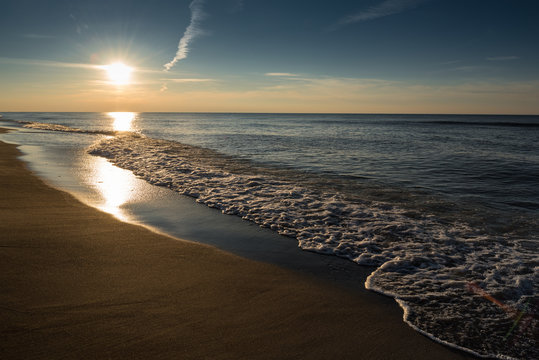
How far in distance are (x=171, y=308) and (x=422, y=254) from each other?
440cm

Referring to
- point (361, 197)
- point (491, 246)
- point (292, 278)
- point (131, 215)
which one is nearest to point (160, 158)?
point (131, 215)

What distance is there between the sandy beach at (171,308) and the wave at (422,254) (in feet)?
1.57

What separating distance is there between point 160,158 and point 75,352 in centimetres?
1448

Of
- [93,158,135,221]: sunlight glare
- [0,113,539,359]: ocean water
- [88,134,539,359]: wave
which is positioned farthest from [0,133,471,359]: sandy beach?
[93,158,135,221]: sunlight glare

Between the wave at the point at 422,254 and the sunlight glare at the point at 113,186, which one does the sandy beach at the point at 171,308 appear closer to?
the wave at the point at 422,254

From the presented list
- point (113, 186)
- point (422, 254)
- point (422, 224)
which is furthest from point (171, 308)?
point (113, 186)

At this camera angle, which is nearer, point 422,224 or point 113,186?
point 422,224

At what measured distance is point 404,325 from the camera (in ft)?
11.6

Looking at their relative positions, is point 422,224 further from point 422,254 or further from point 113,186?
point 113,186

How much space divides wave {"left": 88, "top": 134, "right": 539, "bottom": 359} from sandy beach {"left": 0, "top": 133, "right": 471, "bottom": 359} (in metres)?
0.48

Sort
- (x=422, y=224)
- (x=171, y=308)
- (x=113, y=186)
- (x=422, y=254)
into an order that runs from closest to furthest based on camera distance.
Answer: (x=171, y=308) → (x=422, y=254) → (x=422, y=224) → (x=113, y=186)

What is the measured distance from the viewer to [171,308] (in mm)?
3578

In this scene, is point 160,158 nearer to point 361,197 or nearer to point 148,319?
point 361,197

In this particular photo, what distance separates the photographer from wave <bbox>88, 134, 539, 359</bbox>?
3554 millimetres
